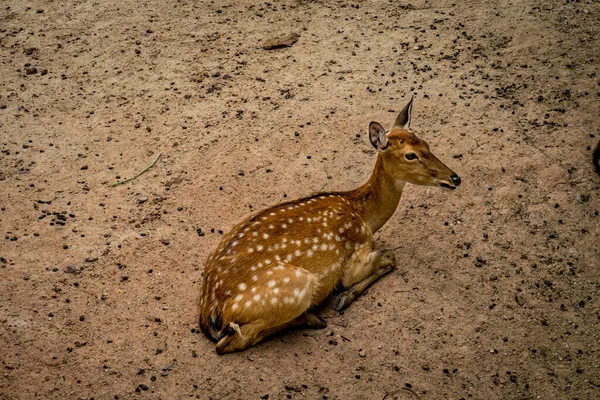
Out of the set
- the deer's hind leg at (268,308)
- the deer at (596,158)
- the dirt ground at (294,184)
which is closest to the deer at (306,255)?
the deer's hind leg at (268,308)

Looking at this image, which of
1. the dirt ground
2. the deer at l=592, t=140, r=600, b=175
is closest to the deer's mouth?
the dirt ground

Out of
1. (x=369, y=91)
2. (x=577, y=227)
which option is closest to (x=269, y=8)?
(x=369, y=91)

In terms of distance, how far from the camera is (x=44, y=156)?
6.36 metres

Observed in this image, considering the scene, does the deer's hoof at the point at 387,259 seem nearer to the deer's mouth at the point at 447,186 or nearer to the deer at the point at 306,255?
the deer at the point at 306,255

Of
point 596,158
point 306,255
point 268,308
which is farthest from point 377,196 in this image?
point 596,158

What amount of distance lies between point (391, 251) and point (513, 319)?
104 cm

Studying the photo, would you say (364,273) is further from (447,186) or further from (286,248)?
(447,186)

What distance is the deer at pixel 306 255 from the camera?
4.38m

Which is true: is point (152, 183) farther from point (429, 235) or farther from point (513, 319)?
point (513, 319)

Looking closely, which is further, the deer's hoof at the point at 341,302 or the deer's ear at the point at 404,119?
the deer's ear at the point at 404,119

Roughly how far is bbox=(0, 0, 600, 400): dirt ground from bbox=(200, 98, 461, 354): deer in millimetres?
160

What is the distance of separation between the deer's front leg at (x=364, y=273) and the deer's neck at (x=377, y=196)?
0.34m

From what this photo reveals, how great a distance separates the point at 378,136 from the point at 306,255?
1088mm

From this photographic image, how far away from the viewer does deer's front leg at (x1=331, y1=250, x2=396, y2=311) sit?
4.89m
